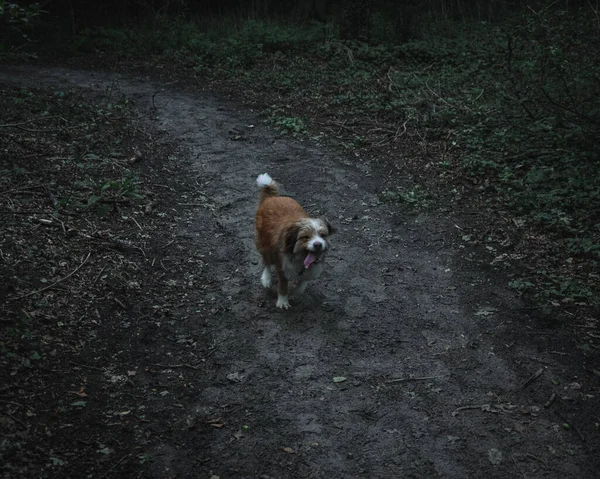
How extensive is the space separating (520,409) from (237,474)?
8.47 ft

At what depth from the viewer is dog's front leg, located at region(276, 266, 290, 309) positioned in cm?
630

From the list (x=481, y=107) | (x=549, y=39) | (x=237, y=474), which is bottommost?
(x=237, y=474)

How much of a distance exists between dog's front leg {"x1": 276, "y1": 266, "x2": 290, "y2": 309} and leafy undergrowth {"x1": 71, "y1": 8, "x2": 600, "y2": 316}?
294cm

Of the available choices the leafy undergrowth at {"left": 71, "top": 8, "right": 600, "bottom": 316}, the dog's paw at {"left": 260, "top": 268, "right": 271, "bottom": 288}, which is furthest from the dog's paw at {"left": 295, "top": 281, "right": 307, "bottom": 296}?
the leafy undergrowth at {"left": 71, "top": 8, "right": 600, "bottom": 316}

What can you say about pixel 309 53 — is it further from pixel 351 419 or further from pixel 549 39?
pixel 351 419

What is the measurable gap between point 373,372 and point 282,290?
1.51 m

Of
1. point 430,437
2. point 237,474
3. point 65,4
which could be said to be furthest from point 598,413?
point 65,4

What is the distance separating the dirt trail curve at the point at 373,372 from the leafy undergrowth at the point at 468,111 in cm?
92

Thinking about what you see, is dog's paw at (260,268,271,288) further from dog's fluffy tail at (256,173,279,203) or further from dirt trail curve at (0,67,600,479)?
dog's fluffy tail at (256,173,279,203)

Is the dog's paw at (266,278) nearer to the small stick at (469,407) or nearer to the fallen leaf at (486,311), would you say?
the fallen leaf at (486,311)

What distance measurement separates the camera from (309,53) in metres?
16.9

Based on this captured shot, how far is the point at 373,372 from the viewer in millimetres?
5434

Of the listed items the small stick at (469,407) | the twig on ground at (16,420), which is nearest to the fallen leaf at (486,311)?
the small stick at (469,407)

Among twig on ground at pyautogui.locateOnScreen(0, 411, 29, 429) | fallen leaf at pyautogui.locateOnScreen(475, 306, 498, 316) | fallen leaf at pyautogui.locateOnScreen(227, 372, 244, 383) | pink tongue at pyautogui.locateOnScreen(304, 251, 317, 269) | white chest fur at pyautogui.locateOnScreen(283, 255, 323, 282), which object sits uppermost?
pink tongue at pyautogui.locateOnScreen(304, 251, 317, 269)
